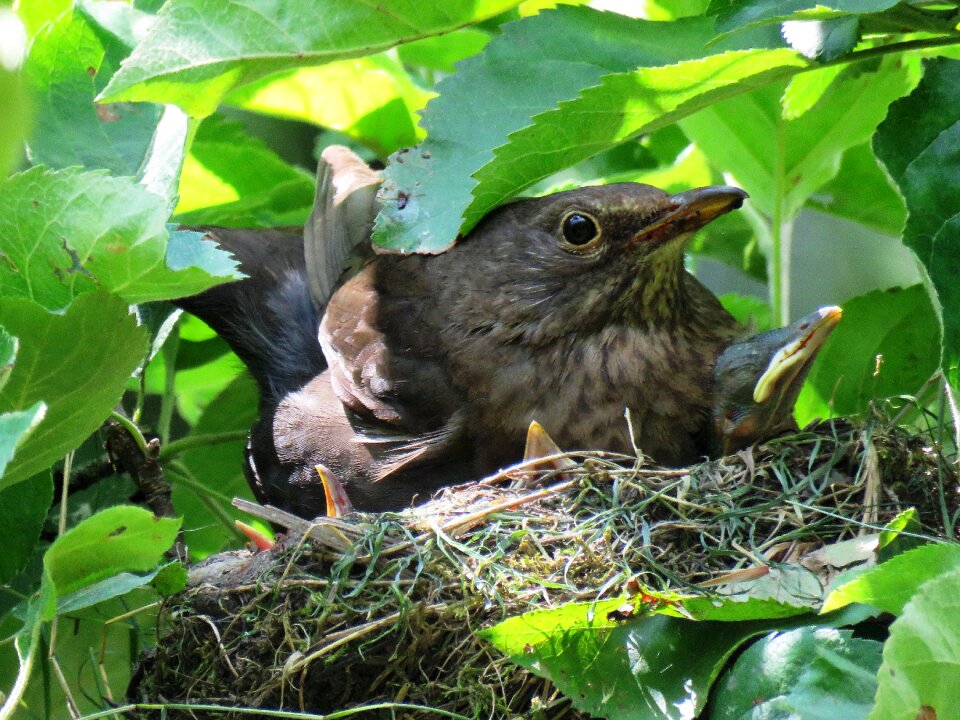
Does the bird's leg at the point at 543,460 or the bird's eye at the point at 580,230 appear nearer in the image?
the bird's leg at the point at 543,460

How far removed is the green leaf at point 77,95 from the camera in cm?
242

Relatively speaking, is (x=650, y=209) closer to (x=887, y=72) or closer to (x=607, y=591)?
(x=887, y=72)

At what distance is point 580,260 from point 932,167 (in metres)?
1.05

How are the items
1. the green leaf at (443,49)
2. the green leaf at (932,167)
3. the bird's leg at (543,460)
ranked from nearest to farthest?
the green leaf at (932,167) < the bird's leg at (543,460) < the green leaf at (443,49)

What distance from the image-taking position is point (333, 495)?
8.54 ft

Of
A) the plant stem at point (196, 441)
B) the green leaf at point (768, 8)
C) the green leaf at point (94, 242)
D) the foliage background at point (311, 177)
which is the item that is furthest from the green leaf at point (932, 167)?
the plant stem at point (196, 441)

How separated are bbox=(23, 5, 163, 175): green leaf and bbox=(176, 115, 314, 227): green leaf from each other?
428 millimetres

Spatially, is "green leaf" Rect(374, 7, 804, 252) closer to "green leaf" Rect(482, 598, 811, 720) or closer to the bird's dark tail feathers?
"green leaf" Rect(482, 598, 811, 720)

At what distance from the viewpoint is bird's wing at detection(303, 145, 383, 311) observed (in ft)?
9.71

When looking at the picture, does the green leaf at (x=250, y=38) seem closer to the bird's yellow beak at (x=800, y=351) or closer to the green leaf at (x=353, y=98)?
the green leaf at (x=353, y=98)

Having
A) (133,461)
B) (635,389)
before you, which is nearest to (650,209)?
A: (635,389)

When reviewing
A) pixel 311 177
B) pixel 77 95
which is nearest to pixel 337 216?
pixel 311 177

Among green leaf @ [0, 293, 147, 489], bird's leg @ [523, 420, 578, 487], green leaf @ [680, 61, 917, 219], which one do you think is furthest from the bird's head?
green leaf @ [0, 293, 147, 489]

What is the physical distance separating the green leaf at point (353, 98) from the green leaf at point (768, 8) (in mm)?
1388
